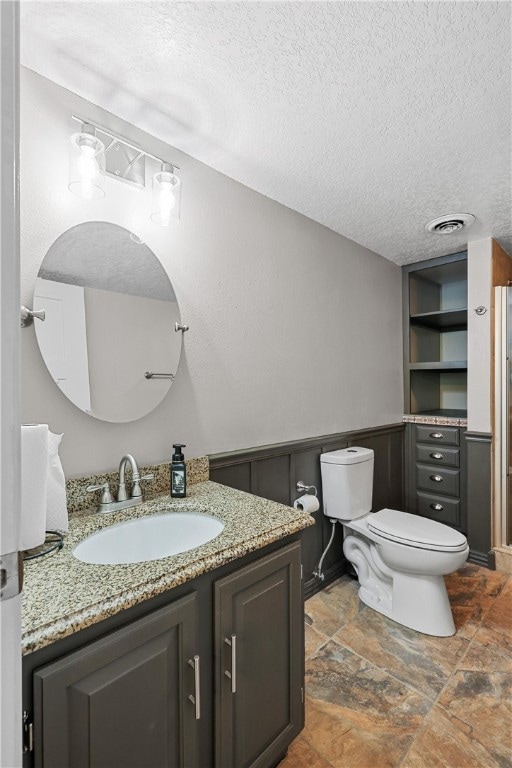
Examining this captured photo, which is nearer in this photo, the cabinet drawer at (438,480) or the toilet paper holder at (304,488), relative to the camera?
Answer: the toilet paper holder at (304,488)

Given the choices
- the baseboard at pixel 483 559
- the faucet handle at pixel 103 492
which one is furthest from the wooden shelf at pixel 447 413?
the faucet handle at pixel 103 492

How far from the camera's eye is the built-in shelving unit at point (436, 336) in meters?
2.92

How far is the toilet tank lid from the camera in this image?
6.98ft

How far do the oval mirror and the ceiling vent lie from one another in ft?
5.66

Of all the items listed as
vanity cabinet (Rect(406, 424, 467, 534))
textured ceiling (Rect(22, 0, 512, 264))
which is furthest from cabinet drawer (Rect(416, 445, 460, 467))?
textured ceiling (Rect(22, 0, 512, 264))

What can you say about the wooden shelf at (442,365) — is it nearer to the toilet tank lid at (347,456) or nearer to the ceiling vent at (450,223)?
the ceiling vent at (450,223)

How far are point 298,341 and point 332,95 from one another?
1.12 m

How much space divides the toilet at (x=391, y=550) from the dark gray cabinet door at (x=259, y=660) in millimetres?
897

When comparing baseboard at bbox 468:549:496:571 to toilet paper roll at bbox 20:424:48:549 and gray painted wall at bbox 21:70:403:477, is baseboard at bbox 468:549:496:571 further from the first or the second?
toilet paper roll at bbox 20:424:48:549

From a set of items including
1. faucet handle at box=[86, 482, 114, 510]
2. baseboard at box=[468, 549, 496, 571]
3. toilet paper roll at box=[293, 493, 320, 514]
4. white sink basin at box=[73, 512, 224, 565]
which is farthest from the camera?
baseboard at box=[468, 549, 496, 571]

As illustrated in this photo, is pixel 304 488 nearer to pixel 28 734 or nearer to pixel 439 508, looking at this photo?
pixel 439 508

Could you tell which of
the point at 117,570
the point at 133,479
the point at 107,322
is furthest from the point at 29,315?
the point at 117,570

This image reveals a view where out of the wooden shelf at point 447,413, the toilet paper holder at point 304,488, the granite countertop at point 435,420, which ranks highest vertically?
the wooden shelf at point 447,413

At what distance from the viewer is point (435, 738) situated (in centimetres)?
128
